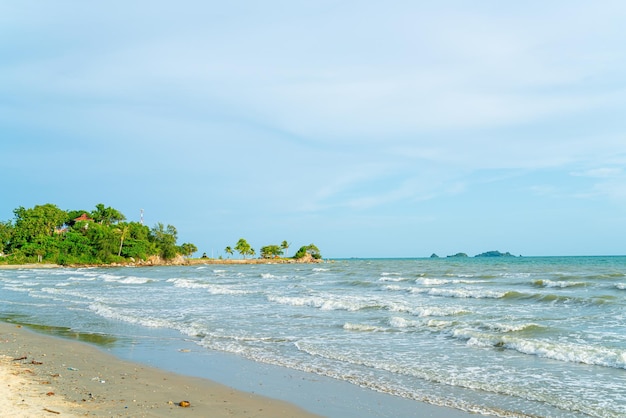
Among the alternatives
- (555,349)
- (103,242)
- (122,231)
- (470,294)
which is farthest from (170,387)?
(122,231)

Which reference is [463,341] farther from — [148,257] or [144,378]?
[148,257]

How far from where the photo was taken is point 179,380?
9227 millimetres

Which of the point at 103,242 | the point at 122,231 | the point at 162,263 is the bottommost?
the point at 162,263

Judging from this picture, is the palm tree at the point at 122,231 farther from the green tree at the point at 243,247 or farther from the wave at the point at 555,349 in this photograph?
the wave at the point at 555,349

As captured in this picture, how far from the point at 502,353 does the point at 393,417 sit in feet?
18.3

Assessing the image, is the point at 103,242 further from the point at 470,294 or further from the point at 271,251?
the point at 470,294

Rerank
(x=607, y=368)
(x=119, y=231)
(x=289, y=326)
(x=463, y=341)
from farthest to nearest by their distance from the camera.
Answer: (x=119, y=231), (x=289, y=326), (x=463, y=341), (x=607, y=368)

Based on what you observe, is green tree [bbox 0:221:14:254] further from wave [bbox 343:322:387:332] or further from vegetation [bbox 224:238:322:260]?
wave [bbox 343:322:387:332]

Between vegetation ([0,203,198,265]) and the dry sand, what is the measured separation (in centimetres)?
8674

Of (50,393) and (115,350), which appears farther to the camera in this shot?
(115,350)

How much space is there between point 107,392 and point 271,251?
121 metres

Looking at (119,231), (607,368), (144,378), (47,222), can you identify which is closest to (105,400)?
(144,378)

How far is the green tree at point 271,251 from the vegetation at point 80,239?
24.0m

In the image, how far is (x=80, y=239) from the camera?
308ft
